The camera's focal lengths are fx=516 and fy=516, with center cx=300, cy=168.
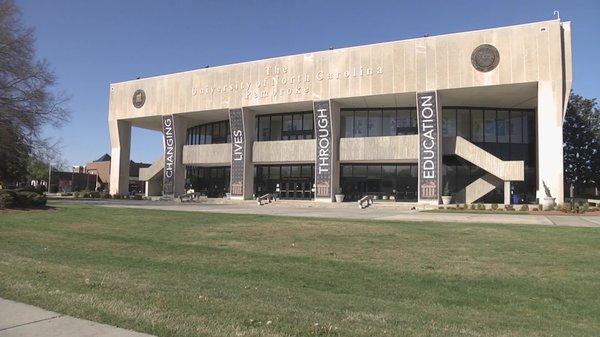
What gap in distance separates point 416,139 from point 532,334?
3880 cm

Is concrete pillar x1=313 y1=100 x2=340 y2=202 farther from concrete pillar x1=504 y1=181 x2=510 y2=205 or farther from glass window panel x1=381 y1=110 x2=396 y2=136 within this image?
concrete pillar x1=504 y1=181 x2=510 y2=205

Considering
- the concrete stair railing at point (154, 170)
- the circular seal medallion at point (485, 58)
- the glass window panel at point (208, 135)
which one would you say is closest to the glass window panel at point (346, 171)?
the circular seal medallion at point (485, 58)

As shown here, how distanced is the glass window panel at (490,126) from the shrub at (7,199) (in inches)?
1505

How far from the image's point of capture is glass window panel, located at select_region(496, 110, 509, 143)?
1861 inches

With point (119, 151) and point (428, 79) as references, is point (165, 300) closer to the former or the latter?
point (428, 79)

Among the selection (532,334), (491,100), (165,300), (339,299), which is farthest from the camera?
(491,100)

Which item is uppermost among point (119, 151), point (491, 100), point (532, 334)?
point (491, 100)

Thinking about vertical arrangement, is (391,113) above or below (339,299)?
above

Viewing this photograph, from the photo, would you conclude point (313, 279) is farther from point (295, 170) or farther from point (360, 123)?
point (295, 170)

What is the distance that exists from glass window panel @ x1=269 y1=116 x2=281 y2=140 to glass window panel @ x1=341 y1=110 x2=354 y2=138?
24.1 feet

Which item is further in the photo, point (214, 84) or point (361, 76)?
point (214, 84)

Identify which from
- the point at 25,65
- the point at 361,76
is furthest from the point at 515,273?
the point at 361,76

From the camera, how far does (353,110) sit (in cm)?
4953

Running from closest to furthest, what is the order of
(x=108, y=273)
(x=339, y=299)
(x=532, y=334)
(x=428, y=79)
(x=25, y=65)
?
1. (x=532, y=334)
2. (x=339, y=299)
3. (x=108, y=273)
4. (x=25, y=65)
5. (x=428, y=79)
